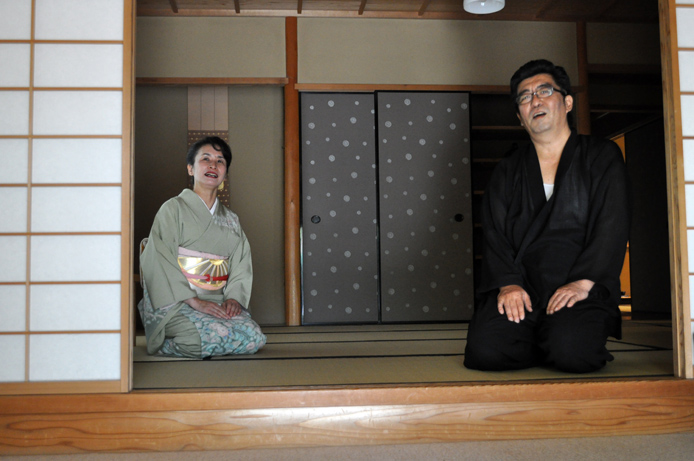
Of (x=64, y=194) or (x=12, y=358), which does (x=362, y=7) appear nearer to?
(x=64, y=194)

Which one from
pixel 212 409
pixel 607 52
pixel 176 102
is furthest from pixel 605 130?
pixel 212 409

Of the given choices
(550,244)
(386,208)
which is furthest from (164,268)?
(386,208)

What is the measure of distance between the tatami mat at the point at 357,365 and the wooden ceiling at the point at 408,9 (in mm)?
2810

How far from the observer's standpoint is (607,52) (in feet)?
17.0

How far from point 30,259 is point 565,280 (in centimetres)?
194

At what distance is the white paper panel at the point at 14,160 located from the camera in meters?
1.92

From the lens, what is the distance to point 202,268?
3.01m

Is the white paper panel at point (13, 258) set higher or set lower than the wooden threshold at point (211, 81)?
lower

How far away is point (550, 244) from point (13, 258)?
6.42 ft

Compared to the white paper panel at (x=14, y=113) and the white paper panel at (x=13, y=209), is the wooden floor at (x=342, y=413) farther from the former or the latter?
the white paper panel at (x=14, y=113)

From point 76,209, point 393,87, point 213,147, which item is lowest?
point 76,209

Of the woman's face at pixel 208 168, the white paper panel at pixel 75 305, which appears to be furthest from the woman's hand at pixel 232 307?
the white paper panel at pixel 75 305

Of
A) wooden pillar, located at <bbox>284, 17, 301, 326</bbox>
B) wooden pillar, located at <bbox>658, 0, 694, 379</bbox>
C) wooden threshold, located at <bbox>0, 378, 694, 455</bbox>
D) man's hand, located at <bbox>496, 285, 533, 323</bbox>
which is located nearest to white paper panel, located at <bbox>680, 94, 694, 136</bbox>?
wooden pillar, located at <bbox>658, 0, 694, 379</bbox>

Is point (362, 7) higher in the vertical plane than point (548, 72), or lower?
higher
